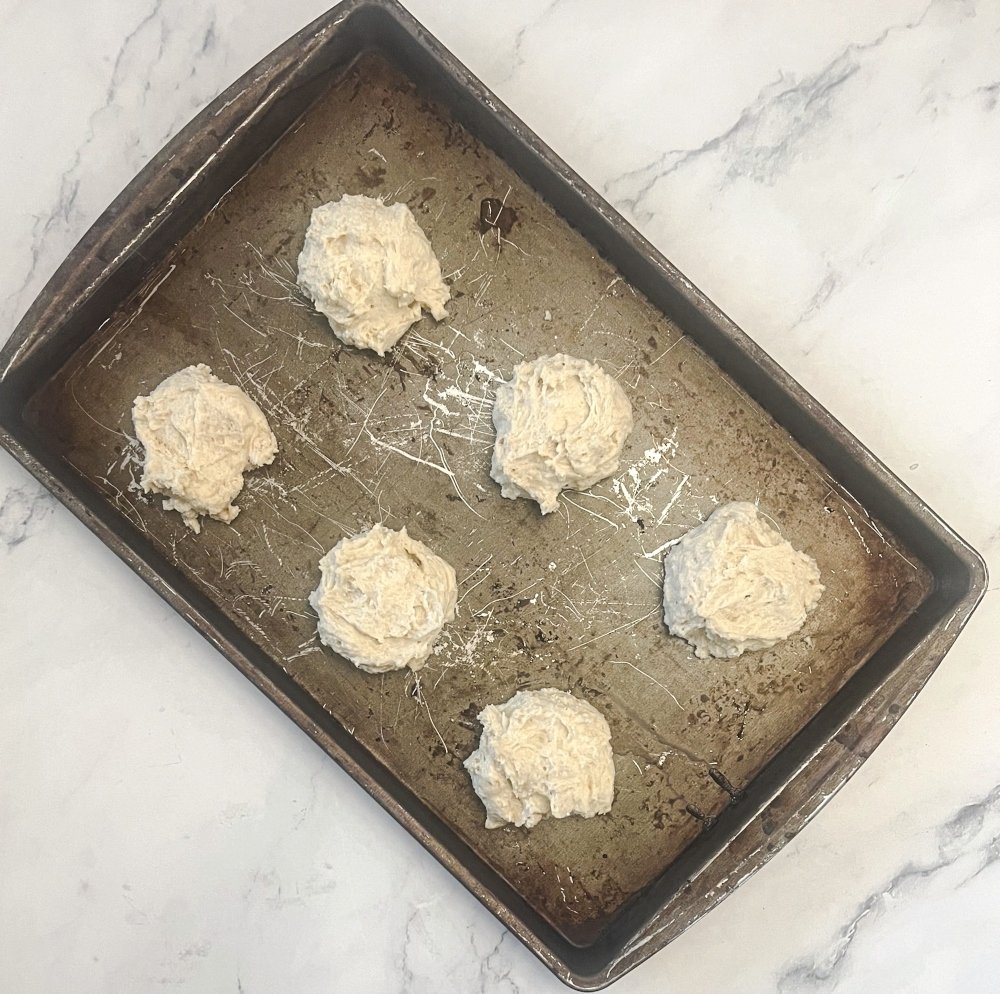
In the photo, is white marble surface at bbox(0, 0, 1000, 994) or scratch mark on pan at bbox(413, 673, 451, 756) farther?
white marble surface at bbox(0, 0, 1000, 994)

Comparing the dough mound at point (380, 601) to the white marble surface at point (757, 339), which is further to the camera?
the white marble surface at point (757, 339)

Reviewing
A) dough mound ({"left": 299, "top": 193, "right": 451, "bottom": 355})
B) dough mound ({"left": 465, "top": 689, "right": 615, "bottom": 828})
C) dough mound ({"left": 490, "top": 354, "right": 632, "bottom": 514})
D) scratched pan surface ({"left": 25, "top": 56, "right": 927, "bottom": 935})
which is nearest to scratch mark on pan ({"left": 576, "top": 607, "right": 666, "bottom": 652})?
scratched pan surface ({"left": 25, "top": 56, "right": 927, "bottom": 935})

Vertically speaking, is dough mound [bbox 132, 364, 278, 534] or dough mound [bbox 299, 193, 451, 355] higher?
dough mound [bbox 299, 193, 451, 355]

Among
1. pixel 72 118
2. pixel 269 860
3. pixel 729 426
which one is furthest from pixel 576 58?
pixel 269 860

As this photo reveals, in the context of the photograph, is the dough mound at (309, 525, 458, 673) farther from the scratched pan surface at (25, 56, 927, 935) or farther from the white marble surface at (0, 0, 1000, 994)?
the white marble surface at (0, 0, 1000, 994)

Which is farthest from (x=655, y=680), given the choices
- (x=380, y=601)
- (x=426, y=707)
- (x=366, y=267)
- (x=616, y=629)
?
(x=366, y=267)

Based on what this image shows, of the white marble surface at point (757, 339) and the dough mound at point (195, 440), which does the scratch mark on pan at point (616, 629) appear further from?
the dough mound at point (195, 440)

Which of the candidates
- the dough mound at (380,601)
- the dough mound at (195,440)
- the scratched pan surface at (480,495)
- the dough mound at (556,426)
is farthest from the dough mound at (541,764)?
the dough mound at (195,440)
